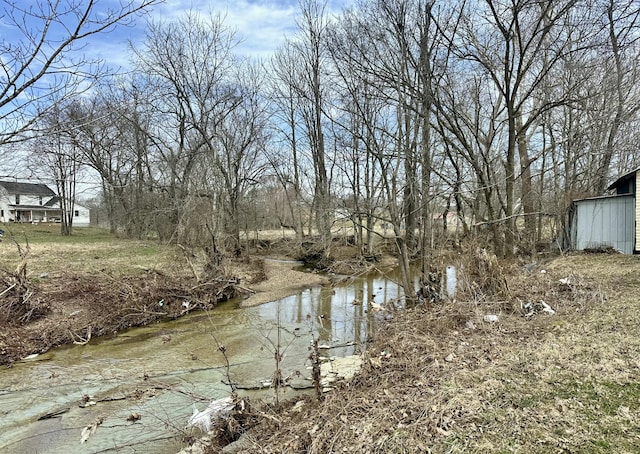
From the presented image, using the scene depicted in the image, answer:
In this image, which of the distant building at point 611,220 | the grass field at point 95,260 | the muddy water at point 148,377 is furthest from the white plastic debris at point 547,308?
the grass field at point 95,260

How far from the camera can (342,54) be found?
12.5 m

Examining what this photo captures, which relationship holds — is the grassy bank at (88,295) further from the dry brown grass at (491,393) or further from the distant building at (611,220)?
the distant building at (611,220)

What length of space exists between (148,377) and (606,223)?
15.5 metres

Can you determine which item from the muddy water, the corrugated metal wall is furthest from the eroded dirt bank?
the corrugated metal wall

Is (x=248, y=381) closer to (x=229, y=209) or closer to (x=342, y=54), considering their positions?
(x=342, y=54)

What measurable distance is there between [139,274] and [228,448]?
9779 mm

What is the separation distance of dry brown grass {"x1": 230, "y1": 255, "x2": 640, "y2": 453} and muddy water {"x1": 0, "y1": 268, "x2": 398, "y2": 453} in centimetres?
129

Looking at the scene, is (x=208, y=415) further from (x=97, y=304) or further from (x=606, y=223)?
(x=606, y=223)

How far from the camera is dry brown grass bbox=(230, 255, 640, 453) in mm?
3023

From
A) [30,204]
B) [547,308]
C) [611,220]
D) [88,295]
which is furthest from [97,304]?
[30,204]

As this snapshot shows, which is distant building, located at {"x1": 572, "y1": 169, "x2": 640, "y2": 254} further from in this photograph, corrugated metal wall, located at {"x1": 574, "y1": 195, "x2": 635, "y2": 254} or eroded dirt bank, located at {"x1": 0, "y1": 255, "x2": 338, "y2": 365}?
eroded dirt bank, located at {"x1": 0, "y1": 255, "x2": 338, "y2": 365}

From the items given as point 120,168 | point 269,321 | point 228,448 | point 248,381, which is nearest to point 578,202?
point 269,321

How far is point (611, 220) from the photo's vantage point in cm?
1359

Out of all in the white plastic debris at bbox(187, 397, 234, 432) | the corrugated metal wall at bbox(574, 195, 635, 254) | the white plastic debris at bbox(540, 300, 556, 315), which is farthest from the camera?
the corrugated metal wall at bbox(574, 195, 635, 254)
